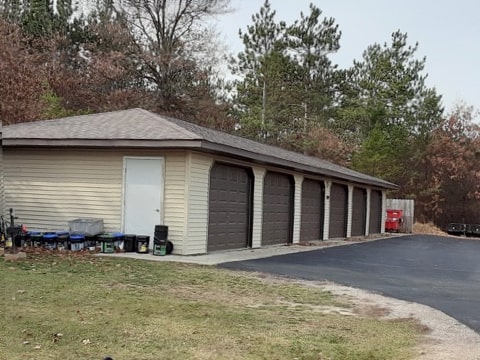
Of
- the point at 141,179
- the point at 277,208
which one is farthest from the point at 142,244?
the point at 277,208

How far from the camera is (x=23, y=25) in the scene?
27781 millimetres

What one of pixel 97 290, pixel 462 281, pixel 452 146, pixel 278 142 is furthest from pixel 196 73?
pixel 97 290

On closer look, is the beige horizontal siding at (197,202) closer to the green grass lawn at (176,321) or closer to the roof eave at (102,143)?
the roof eave at (102,143)

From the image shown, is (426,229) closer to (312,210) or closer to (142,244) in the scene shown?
(312,210)

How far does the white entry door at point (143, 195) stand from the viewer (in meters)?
12.2

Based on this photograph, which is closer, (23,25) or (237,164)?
(237,164)

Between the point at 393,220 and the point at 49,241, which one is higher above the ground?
the point at 393,220

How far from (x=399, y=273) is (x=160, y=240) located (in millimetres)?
4879

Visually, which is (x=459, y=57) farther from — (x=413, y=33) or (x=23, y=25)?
(x=23, y=25)

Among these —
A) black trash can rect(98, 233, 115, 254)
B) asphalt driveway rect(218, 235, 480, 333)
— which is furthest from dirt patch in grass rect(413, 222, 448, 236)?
black trash can rect(98, 233, 115, 254)

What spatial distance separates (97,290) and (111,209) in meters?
5.45

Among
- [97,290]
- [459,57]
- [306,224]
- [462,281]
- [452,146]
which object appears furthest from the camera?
[452,146]

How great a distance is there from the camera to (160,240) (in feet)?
38.3

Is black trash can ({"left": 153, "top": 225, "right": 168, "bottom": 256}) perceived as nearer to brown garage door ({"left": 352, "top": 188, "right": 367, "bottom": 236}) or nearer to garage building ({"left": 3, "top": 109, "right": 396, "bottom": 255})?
garage building ({"left": 3, "top": 109, "right": 396, "bottom": 255})
